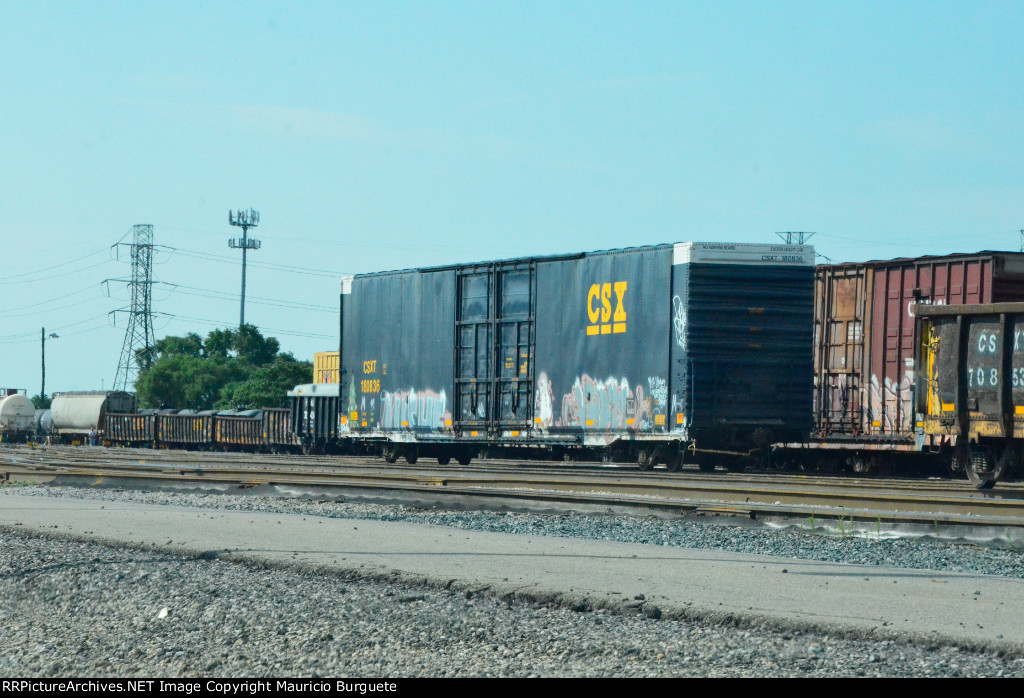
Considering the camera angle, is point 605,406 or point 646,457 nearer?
point 605,406

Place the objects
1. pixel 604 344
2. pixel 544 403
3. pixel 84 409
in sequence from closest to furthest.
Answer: pixel 604 344 < pixel 544 403 < pixel 84 409

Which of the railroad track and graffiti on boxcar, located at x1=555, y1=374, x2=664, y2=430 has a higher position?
graffiti on boxcar, located at x1=555, y1=374, x2=664, y2=430

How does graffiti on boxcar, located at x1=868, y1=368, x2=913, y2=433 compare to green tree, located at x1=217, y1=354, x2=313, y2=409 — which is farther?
green tree, located at x1=217, y1=354, x2=313, y2=409

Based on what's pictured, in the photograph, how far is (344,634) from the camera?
664cm

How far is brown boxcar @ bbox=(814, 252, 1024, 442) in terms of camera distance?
2108 centimetres

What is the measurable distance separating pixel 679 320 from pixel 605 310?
1.98 m

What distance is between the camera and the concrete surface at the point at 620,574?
265 inches

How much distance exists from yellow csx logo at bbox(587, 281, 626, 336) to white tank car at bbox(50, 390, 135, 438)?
3856cm

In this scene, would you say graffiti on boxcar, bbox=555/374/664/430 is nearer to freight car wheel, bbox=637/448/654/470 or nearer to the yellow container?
freight car wheel, bbox=637/448/654/470

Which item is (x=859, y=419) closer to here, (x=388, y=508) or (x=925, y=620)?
(x=388, y=508)

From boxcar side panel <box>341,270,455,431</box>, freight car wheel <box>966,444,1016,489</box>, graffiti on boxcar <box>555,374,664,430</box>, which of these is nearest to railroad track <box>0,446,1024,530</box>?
freight car wheel <box>966,444,1016,489</box>

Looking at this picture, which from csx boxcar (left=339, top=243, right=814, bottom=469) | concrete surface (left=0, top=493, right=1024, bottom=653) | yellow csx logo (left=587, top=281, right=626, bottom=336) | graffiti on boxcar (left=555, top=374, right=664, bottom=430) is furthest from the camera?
yellow csx logo (left=587, top=281, right=626, bottom=336)

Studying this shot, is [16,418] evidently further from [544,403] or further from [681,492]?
[681,492]

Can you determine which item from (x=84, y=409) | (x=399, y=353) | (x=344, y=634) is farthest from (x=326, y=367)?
(x=344, y=634)
